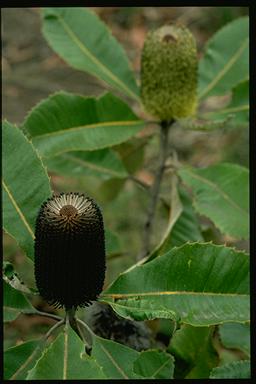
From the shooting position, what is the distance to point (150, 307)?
48.8 inches

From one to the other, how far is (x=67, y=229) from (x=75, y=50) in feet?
2.73

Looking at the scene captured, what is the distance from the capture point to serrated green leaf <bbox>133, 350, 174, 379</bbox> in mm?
1312

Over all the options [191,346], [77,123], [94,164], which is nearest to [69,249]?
[191,346]

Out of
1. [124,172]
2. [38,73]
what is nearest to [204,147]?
[38,73]

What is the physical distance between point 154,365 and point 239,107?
797 millimetres

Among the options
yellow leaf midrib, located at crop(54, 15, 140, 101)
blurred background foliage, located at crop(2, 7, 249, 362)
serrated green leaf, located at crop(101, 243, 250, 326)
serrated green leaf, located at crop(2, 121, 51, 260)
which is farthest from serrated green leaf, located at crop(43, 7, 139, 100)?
blurred background foliage, located at crop(2, 7, 249, 362)

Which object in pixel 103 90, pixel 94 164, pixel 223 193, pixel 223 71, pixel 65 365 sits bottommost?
pixel 65 365

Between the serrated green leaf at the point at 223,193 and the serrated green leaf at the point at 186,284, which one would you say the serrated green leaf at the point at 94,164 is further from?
the serrated green leaf at the point at 186,284

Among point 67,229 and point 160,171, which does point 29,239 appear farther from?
point 160,171

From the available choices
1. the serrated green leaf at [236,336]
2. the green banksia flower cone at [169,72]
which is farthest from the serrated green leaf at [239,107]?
the serrated green leaf at [236,336]

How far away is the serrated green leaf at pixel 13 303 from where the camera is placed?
53.9 inches

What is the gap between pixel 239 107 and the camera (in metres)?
1.89

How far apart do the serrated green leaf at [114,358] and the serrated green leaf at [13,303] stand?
0.48ft

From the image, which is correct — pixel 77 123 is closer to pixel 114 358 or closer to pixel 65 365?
pixel 114 358
